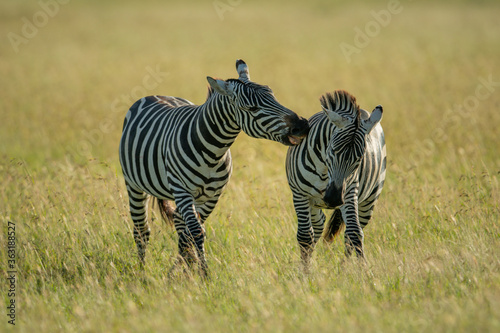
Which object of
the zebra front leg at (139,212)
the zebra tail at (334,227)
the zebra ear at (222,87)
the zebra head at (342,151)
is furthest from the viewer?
the zebra front leg at (139,212)

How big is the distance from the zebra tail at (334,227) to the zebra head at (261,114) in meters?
1.54

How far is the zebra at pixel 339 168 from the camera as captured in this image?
4.91 metres

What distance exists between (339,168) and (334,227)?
1.67 metres

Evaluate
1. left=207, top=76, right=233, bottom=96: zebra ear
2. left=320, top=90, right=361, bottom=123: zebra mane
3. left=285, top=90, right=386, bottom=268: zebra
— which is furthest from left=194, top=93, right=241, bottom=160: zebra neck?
left=320, top=90, right=361, bottom=123: zebra mane

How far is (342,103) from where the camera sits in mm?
5488

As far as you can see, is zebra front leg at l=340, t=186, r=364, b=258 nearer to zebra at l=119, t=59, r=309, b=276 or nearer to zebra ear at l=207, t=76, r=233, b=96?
zebra at l=119, t=59, r=309, b=276

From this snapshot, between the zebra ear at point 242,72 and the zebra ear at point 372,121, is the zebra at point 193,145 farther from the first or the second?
the zebra ear at point 372,121

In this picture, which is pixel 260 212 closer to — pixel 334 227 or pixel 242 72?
pixel 334 227

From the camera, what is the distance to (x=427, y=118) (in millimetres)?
14188

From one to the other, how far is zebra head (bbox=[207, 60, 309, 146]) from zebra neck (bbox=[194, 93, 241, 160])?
17 centimetres

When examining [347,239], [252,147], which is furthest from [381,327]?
[252,147]

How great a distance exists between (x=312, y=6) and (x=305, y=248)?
4632cm

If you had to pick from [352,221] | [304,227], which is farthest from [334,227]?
[352,221]

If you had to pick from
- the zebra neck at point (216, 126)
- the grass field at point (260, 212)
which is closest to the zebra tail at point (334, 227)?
the grass field at point (260, 212)
